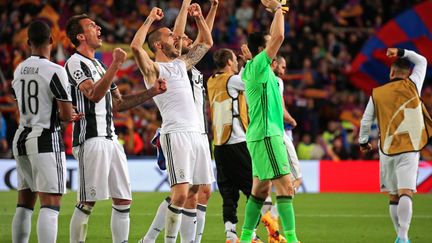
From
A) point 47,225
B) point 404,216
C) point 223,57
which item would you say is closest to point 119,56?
point 47,225

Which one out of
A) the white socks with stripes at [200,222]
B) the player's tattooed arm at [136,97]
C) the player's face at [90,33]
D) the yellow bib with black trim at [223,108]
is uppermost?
the player's face at [90,33]

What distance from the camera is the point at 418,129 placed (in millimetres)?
10086

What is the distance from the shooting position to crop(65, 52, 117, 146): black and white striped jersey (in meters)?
8.27

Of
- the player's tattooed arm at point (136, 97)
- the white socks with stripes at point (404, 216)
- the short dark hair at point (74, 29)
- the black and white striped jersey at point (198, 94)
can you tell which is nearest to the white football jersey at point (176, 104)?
the player's tattooed arm at point (136, 97)

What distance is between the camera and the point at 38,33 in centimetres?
786

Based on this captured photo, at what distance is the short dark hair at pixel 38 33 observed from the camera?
309 inches

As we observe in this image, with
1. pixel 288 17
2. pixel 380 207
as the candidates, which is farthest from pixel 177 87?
pixel 288 17

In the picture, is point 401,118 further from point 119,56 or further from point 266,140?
point 119,56

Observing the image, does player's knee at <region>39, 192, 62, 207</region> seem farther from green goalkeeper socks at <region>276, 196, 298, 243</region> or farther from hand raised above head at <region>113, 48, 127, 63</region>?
green goalkeeper socks at <region>276, 196, 298, 243</region>

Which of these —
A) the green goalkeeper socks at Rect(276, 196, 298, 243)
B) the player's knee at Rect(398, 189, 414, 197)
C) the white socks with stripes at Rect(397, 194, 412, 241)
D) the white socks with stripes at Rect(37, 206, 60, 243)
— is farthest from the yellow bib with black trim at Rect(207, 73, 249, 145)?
the white socks with stripes at Rect(37, 206, 60, 243)

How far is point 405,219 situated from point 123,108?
351 cm

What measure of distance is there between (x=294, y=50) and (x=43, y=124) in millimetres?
16403

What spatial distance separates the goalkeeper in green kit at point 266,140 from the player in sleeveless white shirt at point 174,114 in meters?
0.61

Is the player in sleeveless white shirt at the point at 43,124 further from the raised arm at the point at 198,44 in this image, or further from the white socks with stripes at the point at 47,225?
the raised arm at the point at 198,44
